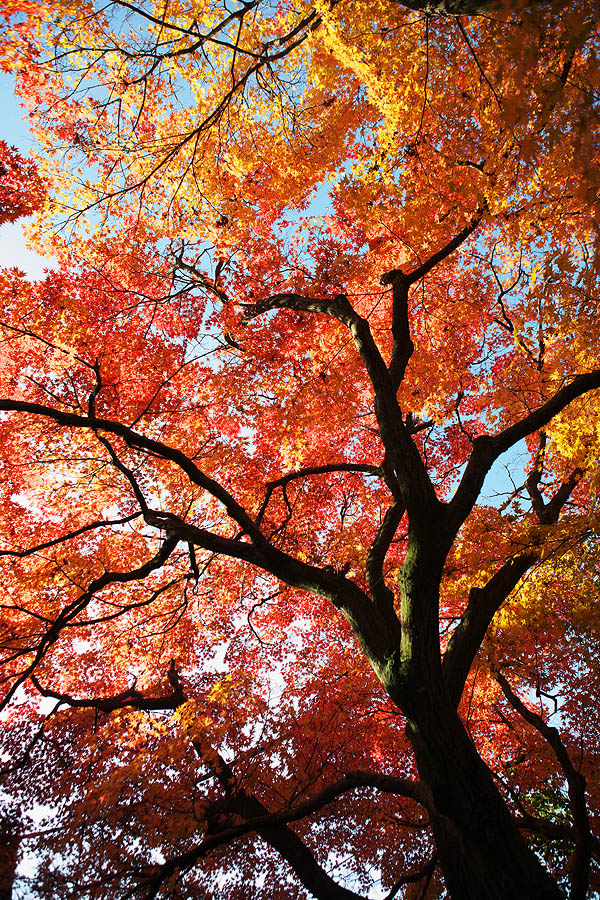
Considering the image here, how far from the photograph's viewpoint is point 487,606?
5.14 m

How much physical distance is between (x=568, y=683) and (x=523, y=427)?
339 inches

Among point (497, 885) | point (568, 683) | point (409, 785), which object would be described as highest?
point (568, 683)

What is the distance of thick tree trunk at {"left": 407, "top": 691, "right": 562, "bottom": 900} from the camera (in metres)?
3.52

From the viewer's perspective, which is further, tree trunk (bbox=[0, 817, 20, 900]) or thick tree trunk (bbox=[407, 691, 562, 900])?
tree trunk (bbox=[0, 817, 20, 900])

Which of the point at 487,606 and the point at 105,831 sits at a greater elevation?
the point at 487,606

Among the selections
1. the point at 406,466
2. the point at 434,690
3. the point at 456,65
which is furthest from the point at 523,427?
the point at 456,65

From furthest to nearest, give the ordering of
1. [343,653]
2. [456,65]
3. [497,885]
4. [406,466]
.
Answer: [343,653] < [456,65] < [406,466] < [497,885]

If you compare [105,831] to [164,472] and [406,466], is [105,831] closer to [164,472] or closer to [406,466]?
[164,472]

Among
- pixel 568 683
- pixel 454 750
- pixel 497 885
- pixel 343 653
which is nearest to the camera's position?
pixel 497 885

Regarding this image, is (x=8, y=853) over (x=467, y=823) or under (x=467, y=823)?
under

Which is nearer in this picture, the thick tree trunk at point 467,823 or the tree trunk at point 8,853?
the thick tree trunk at point 467,823

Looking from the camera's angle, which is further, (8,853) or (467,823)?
(8,853)

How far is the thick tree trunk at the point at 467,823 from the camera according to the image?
3.52m

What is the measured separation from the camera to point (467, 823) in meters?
3.82
